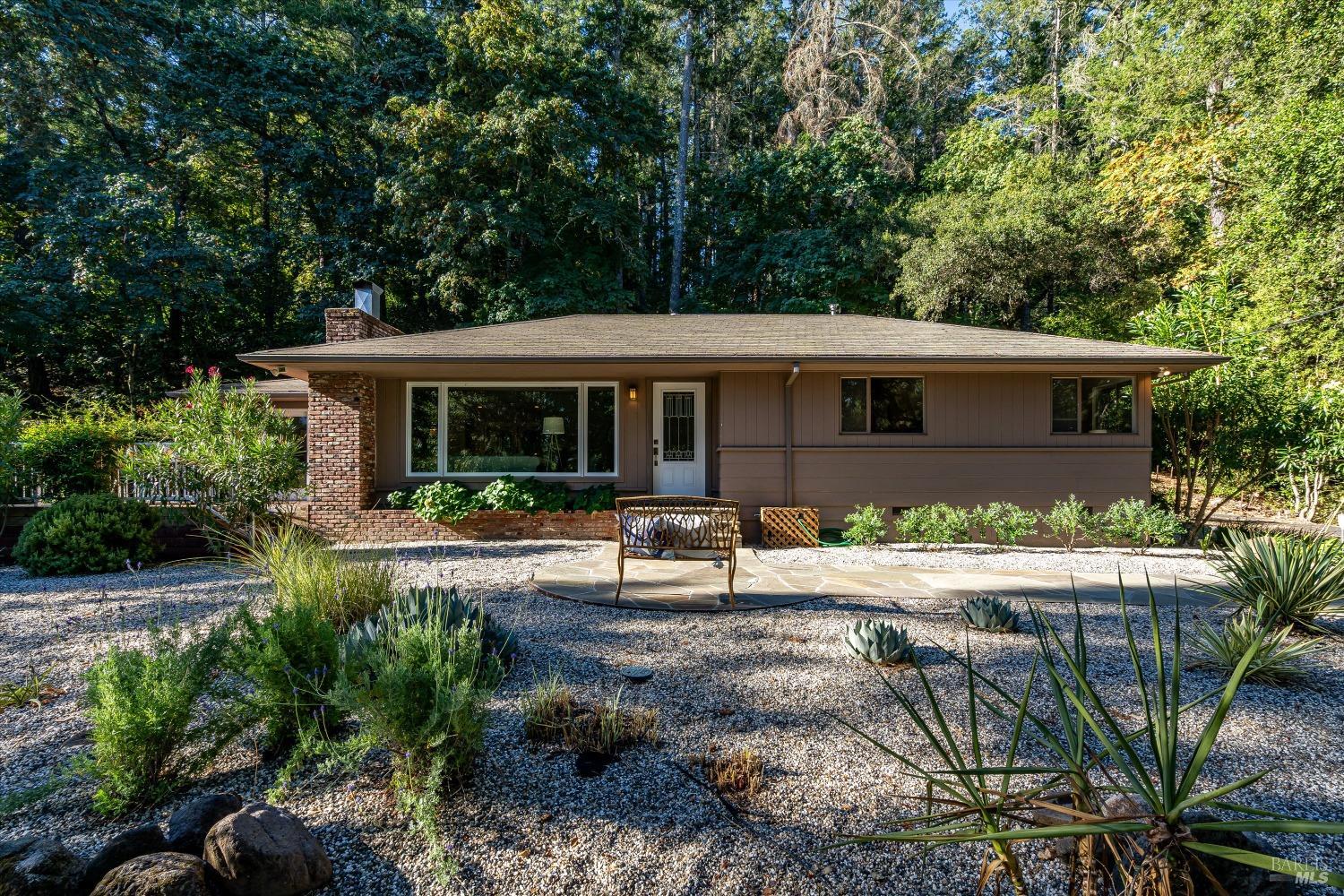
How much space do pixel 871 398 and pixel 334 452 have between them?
324 inches

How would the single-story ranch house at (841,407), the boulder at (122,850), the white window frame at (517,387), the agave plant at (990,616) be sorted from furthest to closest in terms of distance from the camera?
1. the white window frame at (517,387)
2. the single-story ranch house at (841,407)
3. the agave plant at (990,616)
4. the boulder at (122,850)

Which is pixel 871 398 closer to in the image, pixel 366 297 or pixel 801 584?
pixel 801 584

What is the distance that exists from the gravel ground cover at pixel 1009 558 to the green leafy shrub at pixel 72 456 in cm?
932

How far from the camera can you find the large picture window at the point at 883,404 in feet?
31.3

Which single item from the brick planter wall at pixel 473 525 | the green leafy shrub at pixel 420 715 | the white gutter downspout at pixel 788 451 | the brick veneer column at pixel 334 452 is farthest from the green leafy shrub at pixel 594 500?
the green leafy shrub at pixel 420 715

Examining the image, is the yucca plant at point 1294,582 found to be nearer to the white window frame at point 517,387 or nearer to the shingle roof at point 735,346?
the shingle roof at point 735,346

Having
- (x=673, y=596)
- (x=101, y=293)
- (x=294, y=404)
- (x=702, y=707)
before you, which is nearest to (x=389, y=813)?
(x=702, y=707)

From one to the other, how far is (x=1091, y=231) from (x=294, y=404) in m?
19.2

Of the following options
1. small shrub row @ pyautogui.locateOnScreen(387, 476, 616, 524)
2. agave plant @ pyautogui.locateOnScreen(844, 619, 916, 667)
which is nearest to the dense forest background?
small shrub row @ pyautogui.locateOnScreen(387, 476, 616, 524)

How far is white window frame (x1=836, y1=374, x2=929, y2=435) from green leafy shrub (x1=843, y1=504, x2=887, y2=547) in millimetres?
1303

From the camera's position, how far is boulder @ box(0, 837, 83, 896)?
1.80 m

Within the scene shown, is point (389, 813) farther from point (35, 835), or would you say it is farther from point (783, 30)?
point (783, 30)

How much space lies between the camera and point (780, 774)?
2.69 meters

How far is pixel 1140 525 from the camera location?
818 centimetres
